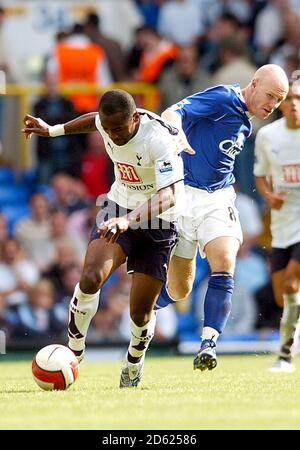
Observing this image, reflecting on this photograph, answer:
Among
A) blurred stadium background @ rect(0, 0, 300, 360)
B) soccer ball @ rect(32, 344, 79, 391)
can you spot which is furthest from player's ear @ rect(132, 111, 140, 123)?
blurred stadium background @ rect(0, 0, 300, 360)

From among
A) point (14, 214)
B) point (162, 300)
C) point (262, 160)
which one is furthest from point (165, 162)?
point (14, 214)

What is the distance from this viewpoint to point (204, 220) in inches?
431

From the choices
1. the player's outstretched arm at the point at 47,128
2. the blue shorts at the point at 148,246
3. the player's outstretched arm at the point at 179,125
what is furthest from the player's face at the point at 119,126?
the player's outstretched arm at the point at 47,128

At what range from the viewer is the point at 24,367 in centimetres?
1417

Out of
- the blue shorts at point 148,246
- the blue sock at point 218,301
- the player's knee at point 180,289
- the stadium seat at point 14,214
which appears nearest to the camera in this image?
the blue shorts at point 148,246

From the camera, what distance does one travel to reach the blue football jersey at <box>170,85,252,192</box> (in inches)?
427

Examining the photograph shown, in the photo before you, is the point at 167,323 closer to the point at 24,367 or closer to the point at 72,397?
the point at 24,367

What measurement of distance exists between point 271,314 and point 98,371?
4763 millimetres

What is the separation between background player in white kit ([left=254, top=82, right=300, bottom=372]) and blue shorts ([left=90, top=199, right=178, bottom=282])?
113 inches

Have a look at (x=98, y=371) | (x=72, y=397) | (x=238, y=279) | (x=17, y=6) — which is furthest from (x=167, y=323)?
(x=72, y=397)

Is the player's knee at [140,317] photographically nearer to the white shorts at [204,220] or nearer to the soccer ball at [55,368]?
the soccer ball at [55,368]

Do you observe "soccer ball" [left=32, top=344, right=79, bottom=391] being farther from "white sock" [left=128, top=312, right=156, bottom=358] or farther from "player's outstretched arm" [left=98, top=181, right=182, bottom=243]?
"player's outstretched arm" [left=98, top=181, right=182, bottom=243]

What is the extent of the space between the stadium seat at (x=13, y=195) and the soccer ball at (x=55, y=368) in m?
9.94

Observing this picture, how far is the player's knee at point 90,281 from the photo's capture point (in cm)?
975
